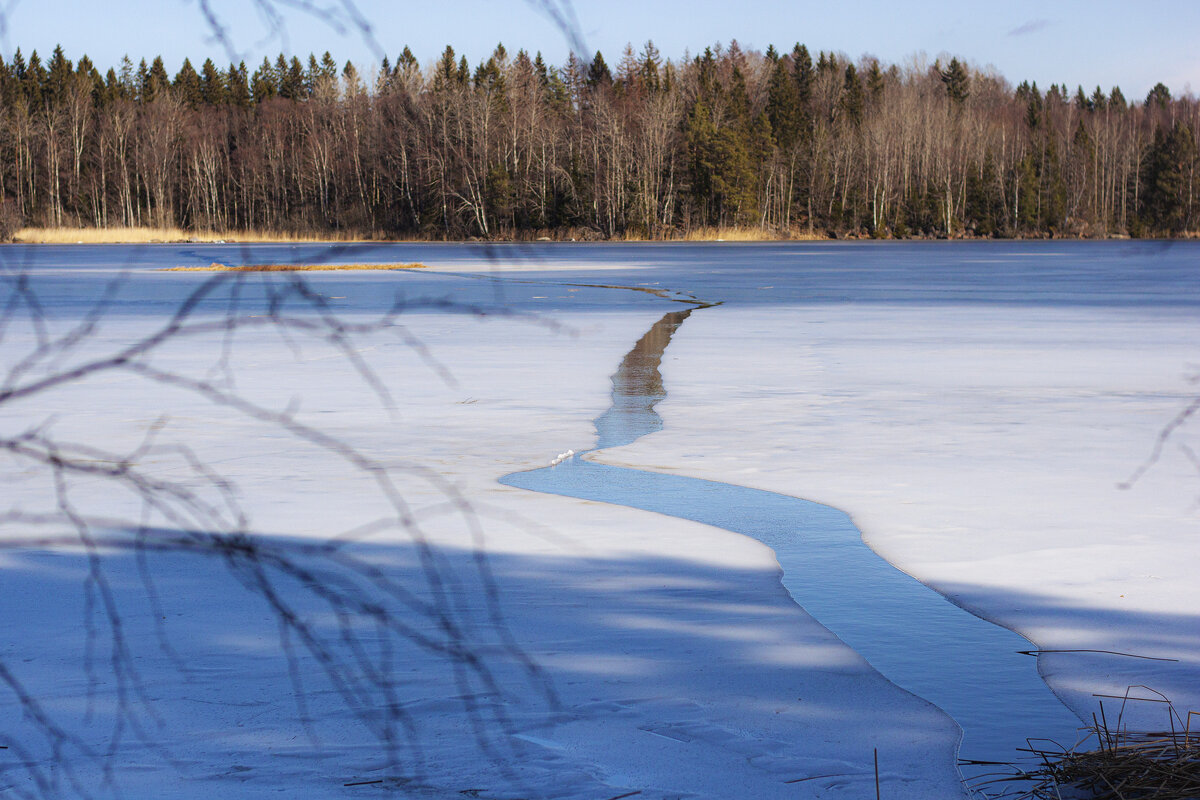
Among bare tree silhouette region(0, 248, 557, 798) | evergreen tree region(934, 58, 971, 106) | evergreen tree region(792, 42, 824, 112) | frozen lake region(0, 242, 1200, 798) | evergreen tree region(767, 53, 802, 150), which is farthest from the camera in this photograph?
evergreen tree region(934, 58, 971, 106)

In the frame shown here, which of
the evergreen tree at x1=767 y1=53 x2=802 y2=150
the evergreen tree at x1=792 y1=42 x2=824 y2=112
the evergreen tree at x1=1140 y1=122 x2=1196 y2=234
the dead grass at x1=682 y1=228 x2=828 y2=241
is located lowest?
the evergreen tree at x1=1140 y1=122 x2=1196 y2=234

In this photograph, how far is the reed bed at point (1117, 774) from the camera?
2266 mm

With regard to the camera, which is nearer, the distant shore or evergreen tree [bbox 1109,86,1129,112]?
the distant shore

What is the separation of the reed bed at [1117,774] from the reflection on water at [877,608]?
0.14 metres

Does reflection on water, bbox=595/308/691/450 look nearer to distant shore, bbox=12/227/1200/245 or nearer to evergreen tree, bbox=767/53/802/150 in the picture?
distant shore, bbox=12/227/1200/245

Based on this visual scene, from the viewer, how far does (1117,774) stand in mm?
2457

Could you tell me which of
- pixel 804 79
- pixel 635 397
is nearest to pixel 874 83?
pixel 804 79

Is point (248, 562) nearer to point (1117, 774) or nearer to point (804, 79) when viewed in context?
point (1117, 774)

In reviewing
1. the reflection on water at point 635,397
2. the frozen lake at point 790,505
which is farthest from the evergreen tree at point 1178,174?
the reflection on water at point 635,397

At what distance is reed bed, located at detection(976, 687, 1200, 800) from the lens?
2266 millimetres

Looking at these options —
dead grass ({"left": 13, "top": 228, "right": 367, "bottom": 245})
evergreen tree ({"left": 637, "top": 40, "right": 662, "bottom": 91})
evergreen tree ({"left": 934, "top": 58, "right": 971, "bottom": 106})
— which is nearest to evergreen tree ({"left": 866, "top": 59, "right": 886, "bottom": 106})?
evergreen tree ({"left": 934, "top": 58, "right": 971, "bottom": 106})

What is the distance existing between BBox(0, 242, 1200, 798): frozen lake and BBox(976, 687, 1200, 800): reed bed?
0.64ft

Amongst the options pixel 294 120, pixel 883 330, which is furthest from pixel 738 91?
pixel 883 330

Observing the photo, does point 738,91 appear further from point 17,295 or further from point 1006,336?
point 17,295
